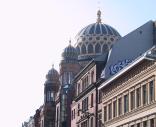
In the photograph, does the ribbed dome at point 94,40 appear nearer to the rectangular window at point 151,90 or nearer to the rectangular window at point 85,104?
the rectangular window at point 85,104

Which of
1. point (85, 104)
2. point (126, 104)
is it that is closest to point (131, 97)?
point (126, 104)

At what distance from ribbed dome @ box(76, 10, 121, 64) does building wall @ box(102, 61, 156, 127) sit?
222 feet

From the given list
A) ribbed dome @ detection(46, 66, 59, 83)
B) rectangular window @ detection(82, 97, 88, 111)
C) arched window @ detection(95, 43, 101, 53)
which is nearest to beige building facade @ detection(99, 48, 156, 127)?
rectangular window @ detection(82, 97, 88, 111)

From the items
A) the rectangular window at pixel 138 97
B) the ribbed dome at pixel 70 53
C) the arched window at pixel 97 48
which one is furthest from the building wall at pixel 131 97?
the ribbed dome at pixel 70 53

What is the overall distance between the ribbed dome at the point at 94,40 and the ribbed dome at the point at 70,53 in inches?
49.9

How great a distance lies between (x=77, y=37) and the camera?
14725cm

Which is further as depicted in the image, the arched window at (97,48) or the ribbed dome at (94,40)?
the ribbed dome at (94,40)

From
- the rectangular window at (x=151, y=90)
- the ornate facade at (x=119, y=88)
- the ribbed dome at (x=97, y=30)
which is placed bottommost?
the rectangular window at (x=151, y=90)

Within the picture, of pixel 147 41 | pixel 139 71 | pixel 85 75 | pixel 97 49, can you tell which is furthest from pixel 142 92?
pixel 97 49

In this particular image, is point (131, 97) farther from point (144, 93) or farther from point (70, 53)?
point (70, 53)

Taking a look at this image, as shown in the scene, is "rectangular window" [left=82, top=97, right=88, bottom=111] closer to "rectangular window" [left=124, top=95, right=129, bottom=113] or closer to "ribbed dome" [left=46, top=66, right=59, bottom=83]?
"rectangular window" [left=124, top=95, right=129, bottom=113]

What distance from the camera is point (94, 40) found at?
143375 mm

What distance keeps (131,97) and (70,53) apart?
82.7 metres

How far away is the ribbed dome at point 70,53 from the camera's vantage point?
144625mm
